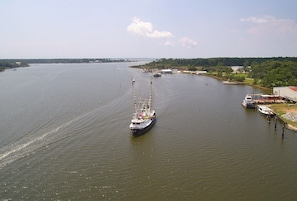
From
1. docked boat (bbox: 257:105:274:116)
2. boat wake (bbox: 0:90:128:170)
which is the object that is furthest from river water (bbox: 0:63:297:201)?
docked boat (bbox: 257:105:274:116)

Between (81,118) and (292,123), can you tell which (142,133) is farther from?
(292,123)

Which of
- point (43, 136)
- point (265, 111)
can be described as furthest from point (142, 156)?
point (265, 111)

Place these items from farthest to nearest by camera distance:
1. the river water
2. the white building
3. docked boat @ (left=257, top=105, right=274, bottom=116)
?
1. the white building
2. docked boat @ (left=257, top=105, right=274, bottom=116)
3. the river water

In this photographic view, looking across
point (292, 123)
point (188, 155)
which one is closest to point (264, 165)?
point (188, 155)

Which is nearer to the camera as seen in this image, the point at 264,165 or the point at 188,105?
the point at 264,165

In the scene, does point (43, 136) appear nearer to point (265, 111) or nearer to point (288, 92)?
point (265, 111)

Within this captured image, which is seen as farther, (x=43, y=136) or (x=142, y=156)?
(x=43, y=136)

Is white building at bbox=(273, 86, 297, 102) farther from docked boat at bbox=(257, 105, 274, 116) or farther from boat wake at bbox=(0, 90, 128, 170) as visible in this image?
boat wake at bbox=(0, 90, 128, 170)

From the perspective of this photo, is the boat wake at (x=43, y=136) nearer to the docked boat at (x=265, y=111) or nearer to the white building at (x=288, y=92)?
the docked boat at (x=265, y=111)
